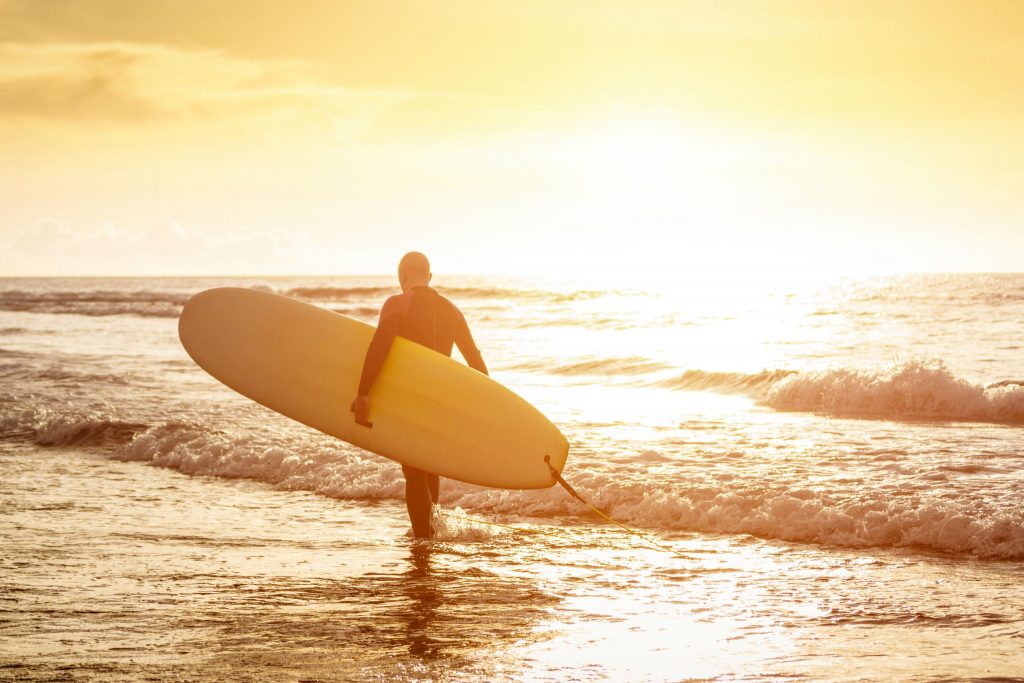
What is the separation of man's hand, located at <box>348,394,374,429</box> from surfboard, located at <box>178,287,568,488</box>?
4.9 inches

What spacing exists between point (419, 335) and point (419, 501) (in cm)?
97

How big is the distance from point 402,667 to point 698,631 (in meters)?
1.24

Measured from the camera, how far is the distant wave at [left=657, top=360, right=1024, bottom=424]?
34.3 ft

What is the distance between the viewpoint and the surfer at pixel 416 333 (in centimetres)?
545

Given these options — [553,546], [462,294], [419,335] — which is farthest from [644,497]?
[462,294]

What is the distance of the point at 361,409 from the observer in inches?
215

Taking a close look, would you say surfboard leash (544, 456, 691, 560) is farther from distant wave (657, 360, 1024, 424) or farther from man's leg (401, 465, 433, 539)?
distant wave (657, 360, 1024, 424)

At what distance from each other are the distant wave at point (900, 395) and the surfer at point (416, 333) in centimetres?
652

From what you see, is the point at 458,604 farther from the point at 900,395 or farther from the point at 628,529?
the point at 900,395

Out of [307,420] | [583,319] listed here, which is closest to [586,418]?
[307,420]

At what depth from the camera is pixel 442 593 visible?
4543 millimetres

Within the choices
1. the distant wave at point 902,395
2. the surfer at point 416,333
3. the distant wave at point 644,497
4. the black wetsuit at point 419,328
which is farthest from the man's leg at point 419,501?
the distant wave at point 902,395

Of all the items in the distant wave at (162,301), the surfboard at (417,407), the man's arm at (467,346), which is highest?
the distant wave at (162,301)

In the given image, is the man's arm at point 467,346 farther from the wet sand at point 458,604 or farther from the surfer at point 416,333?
the wet sand at point 458,604
